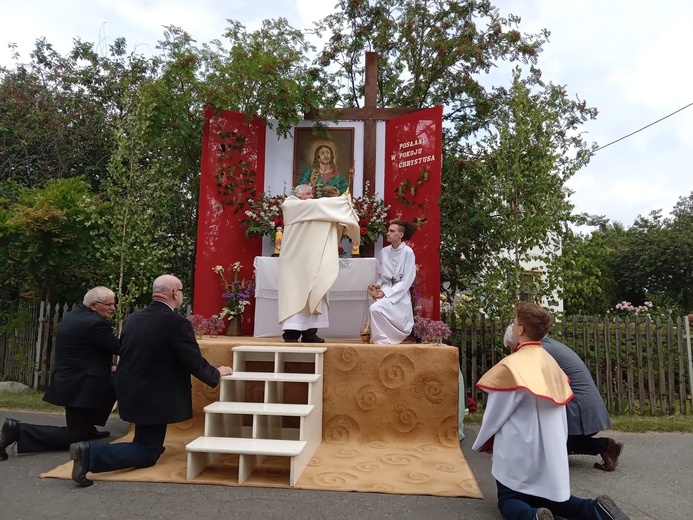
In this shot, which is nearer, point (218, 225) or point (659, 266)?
point (218, 225)

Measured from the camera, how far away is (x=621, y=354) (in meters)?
7.19

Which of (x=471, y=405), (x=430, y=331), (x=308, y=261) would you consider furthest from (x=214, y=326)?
(x=471, y=405)

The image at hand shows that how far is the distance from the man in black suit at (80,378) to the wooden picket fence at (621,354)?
4391 mm

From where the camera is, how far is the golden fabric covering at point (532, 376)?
303 centimetres

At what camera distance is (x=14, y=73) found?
11547 millimetres

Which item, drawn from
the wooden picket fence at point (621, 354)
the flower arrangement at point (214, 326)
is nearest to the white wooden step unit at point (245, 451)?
the flower arrangement at point (214, 326)

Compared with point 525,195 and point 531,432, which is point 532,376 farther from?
point 525,195

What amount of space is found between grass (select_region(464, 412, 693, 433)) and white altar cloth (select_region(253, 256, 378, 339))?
5.68 feet

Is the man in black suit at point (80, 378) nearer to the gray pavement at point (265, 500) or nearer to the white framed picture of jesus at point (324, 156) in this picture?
the gray pavement at point (265, 500)

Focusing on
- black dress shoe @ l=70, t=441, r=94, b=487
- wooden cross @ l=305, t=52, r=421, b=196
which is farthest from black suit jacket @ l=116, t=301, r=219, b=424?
wooden cross @ l=305, t=52, r=421, b=196

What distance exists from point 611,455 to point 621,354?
11.4ft

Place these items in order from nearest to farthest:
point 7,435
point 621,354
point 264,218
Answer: point 7,435 → point 264,218 → point 621,354

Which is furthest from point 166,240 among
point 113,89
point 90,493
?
point 90,493

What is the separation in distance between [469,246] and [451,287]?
3.36ft
